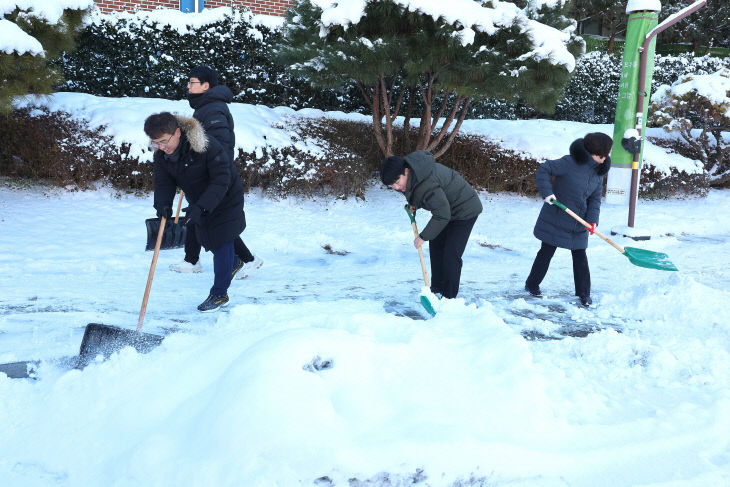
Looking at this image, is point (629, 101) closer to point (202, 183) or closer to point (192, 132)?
point (202, 183)

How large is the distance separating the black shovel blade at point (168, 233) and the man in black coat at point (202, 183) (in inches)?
3.9

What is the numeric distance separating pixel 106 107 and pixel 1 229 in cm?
265

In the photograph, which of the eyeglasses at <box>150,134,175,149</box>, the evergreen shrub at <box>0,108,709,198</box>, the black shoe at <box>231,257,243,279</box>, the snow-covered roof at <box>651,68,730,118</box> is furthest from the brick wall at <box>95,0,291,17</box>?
the eyeglasses at <box>150,134,175,149</box>

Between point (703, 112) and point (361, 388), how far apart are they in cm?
1038

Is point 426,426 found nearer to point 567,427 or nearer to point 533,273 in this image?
point 567,427

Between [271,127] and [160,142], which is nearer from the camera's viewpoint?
[160,142]

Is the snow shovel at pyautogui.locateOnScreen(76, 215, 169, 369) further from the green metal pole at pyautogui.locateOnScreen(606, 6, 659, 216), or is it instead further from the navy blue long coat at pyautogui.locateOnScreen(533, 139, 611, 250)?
the green metal pole at pyautogui.locateOnScreen(606, 6, 659, 216)

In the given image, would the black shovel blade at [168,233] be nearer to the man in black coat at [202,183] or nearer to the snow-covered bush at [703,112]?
the man in black coat at [202,183]

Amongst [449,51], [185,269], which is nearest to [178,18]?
[449,51]

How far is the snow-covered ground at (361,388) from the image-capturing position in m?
2.37

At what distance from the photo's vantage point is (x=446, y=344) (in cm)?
332

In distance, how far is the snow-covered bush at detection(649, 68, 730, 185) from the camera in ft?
33.6

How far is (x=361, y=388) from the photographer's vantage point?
273 centimetres

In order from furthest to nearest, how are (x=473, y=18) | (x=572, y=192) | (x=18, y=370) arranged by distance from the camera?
1. (x=473, y=18)
2. (x=572, y=192)
3. (x=18, y=370)
